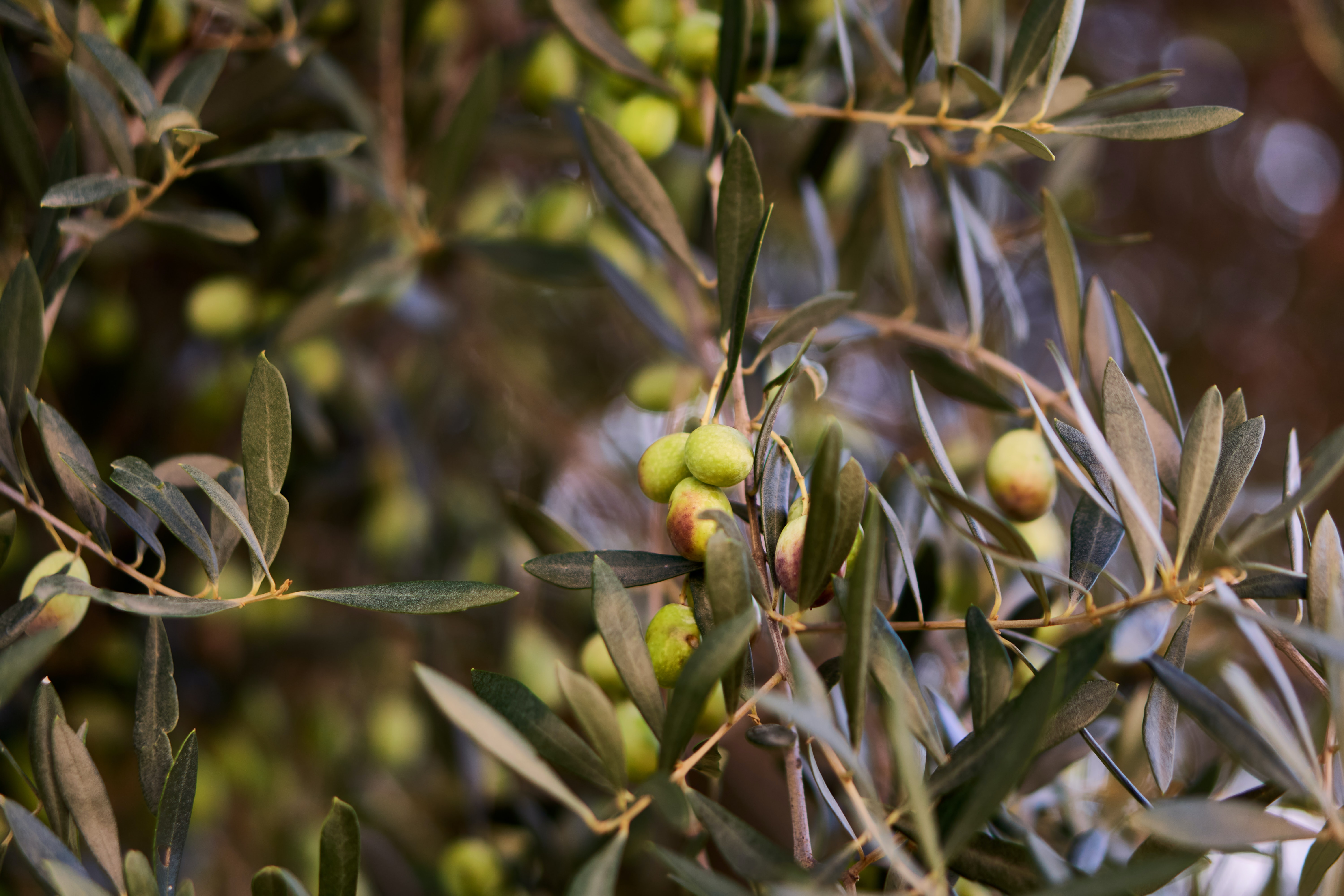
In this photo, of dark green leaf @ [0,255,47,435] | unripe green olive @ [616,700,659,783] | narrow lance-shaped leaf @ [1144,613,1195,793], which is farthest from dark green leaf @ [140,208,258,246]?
narrow lance-shaped leaf @ [1144,613,1195,793]

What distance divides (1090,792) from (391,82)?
111cm

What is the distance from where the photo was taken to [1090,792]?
90 centimetres

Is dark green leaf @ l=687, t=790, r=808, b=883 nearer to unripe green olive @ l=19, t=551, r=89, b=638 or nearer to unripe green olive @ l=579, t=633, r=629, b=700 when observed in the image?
unripe green olive @ l=579, t=633, r=629, b=700

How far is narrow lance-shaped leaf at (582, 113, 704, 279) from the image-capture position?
57 cm

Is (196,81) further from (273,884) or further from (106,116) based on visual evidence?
(273,884)

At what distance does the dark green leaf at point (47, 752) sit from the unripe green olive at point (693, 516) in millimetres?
334

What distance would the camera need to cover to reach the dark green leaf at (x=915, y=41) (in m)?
0.59

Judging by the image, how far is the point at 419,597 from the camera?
0.42 m

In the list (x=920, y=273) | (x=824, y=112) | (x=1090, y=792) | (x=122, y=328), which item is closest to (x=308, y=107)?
(x=122, y=328)

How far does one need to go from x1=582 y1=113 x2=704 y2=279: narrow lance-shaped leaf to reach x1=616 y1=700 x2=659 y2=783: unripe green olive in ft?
1.17

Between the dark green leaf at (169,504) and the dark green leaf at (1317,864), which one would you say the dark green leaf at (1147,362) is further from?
the dark green leaf at (169,504)

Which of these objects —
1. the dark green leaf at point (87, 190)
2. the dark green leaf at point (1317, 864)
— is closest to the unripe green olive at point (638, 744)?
the dark green leaf at point (1317, 864)

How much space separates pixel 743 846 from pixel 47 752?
364mm

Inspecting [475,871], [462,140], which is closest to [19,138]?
[462,140]
